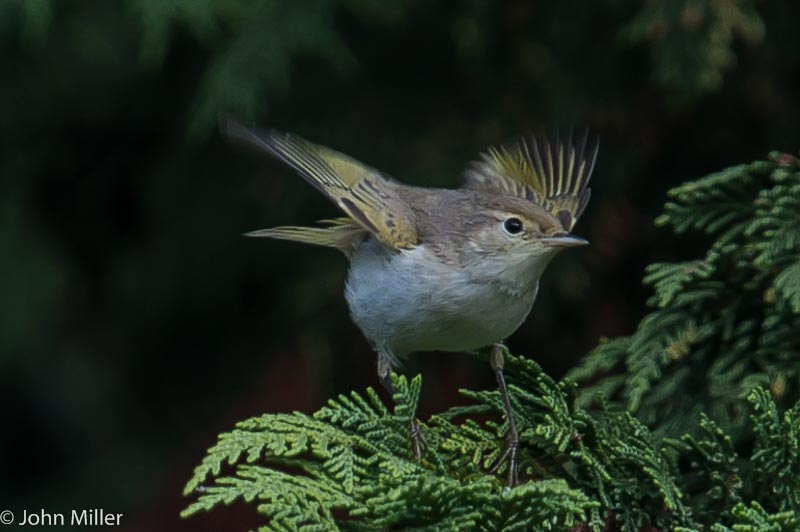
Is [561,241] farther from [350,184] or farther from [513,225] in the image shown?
[350,184]

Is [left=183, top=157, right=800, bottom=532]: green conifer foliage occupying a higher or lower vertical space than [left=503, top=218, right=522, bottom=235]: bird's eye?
lower

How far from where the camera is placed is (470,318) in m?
2.65

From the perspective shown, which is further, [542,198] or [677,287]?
[542,198]

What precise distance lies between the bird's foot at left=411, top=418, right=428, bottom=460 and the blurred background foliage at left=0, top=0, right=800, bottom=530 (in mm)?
1610

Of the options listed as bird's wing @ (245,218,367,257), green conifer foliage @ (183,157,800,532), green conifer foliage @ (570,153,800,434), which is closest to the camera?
green conifer foliage @ (183,157,800,532)

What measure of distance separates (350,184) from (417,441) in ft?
3.39

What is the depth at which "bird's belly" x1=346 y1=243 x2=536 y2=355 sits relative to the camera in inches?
104

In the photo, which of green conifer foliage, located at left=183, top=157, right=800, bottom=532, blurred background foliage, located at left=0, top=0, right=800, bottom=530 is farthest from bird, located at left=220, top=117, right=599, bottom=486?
blurred background foliage, located at left=0, top=0, right=800, bottom=530

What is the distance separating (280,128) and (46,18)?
1.14 m

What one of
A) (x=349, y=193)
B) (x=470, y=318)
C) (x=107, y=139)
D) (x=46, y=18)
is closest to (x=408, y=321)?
(x=470, y=318)

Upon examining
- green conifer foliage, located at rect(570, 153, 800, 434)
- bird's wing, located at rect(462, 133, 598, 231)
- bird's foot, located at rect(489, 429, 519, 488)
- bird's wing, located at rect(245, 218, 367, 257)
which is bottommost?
bird's foot, located at rect(489, 429, 519, 488)

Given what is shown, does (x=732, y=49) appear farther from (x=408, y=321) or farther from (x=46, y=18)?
(x=46, y=18)

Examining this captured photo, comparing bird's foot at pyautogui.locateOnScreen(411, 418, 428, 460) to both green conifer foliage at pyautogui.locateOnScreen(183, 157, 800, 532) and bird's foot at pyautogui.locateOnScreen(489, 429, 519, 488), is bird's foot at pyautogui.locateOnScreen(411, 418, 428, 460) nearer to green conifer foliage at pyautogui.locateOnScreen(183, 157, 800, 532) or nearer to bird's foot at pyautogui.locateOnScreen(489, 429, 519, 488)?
green conifer foliage at pyautogui.locateOnScreen(183, 157, 800, 532)

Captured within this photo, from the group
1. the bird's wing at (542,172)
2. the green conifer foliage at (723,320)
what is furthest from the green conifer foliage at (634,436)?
the bird's wing at (542,172)
